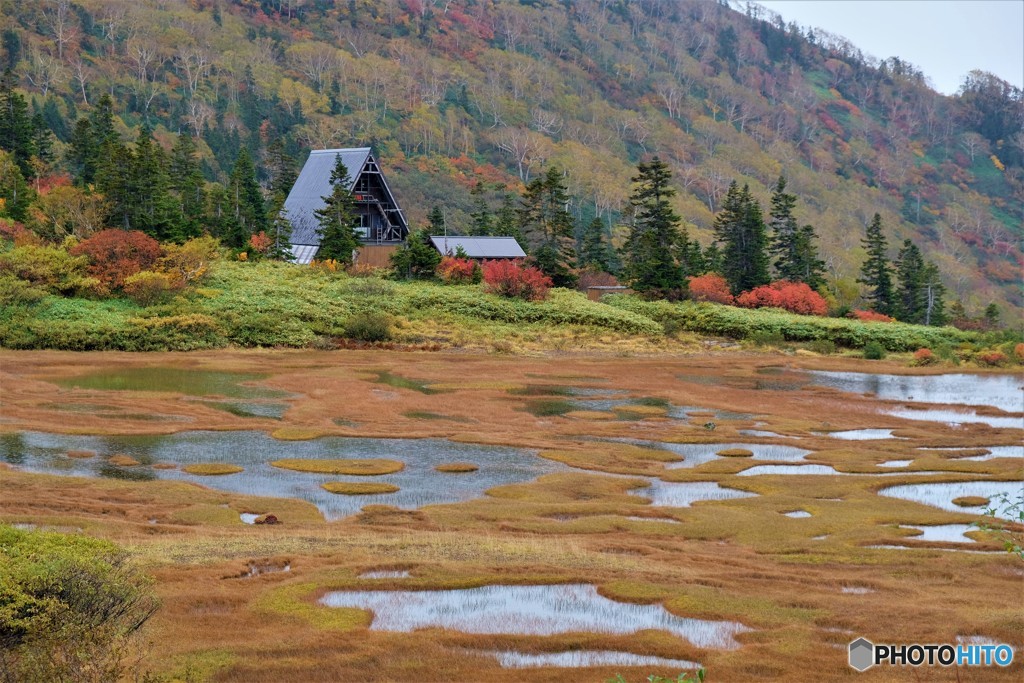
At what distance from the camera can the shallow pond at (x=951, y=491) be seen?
27.0 metres

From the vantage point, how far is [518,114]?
477 ft

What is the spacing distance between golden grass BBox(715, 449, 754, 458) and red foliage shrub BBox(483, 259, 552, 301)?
31.9 metres

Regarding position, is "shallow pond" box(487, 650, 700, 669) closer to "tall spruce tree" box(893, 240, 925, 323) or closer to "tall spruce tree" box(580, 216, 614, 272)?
"tall spruce tree" box(580, 216, 614, 272)

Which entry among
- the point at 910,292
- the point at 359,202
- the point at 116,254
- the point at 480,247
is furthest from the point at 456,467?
the point at 910,292

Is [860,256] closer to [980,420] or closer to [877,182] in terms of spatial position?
[877,182]

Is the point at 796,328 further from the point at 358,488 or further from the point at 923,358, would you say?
the point at 358,488

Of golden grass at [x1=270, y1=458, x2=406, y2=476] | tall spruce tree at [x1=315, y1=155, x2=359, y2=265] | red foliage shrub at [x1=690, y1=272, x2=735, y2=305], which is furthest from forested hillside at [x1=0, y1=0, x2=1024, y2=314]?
golden grass at [x1=270, y1=458, x2=406, y2=476]

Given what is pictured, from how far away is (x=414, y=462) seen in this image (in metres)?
29.8

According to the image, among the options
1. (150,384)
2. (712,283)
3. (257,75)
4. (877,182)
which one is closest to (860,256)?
(877,182)

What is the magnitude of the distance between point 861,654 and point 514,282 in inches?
1940

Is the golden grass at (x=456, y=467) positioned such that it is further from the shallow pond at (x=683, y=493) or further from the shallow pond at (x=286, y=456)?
the shallow pond at (x=683, y=493)

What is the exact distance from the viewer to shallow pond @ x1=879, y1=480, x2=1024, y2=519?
88.5 feet

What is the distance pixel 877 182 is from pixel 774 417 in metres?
141

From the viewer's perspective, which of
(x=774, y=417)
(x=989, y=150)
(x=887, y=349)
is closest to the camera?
(x=774, y=417)
